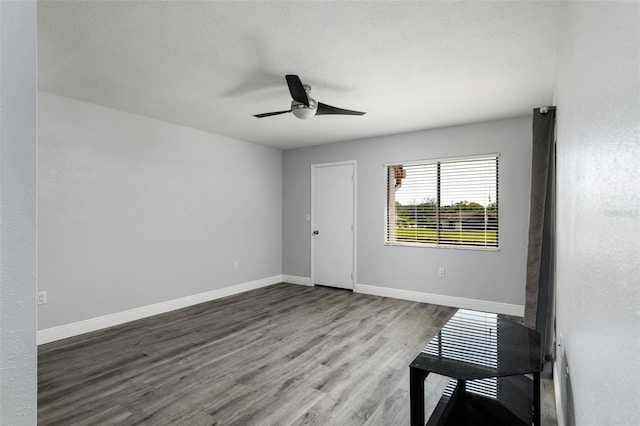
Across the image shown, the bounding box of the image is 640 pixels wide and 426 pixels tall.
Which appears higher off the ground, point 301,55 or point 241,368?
point 301,55

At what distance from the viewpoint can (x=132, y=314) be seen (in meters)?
4.09

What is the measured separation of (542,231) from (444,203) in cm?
198

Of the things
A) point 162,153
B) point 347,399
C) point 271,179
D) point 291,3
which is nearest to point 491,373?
point 347,399

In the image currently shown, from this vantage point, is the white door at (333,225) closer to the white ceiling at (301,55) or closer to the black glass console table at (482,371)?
the white ceiling at (301,55)

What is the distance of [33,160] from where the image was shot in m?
0.74

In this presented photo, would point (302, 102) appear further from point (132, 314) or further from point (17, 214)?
point (132, 314)

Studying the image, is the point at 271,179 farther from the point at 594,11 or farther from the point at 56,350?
the point at 594,11

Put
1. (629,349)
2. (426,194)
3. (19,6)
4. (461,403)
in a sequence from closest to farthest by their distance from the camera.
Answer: (629,349) < (19,6) < (461,403) < (426,194)

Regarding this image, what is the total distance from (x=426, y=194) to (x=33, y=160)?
4699 mm

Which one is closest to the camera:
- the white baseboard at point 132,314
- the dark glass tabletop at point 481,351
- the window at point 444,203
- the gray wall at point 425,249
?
the dark glass tabletop at point 481,351

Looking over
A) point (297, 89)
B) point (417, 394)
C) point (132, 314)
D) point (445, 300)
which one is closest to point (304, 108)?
point (297, 89)

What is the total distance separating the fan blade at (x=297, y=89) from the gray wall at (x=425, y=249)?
8.28 ft

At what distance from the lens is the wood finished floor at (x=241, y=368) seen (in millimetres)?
2191

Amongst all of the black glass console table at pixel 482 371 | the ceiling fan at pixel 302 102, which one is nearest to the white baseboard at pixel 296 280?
the ceiling fan at pixel 302 102
